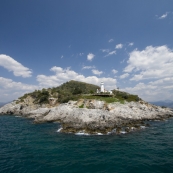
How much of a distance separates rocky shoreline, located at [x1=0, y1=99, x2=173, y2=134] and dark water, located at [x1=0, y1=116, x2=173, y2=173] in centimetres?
669

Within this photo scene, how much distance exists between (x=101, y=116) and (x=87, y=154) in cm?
2647

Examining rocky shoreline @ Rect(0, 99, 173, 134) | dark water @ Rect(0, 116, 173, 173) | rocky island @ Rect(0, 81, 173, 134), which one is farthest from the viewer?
rocky island @ Rect(0, 81, 173, 134)

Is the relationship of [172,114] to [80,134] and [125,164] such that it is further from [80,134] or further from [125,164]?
[125,164]

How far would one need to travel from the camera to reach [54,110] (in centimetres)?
6938

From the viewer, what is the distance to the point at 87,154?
2852cm

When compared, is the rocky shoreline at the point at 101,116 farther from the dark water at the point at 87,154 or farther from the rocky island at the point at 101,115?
the dark water at the point at 87,154

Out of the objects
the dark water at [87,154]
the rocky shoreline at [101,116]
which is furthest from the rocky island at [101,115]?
the dark water at [87,154]

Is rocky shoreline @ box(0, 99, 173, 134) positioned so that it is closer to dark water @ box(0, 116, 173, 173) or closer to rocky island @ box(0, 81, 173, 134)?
rocky island @ box(0, 81, 173, 134)

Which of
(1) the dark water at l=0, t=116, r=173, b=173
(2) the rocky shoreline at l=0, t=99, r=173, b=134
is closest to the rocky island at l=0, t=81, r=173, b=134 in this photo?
(2) the rocky shoreline at l=0, t=99, r=173, b=134

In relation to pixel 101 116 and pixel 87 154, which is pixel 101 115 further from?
pixel 87 154

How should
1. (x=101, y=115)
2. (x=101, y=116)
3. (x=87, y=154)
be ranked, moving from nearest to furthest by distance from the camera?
(x=87, y=154)
(x=101, y=116)
(x=101, y=115)

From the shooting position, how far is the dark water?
23.4m

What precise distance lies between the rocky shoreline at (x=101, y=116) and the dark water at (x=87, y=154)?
22.0 feet

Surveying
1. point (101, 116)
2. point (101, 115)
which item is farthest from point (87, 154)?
point (101, 115)
